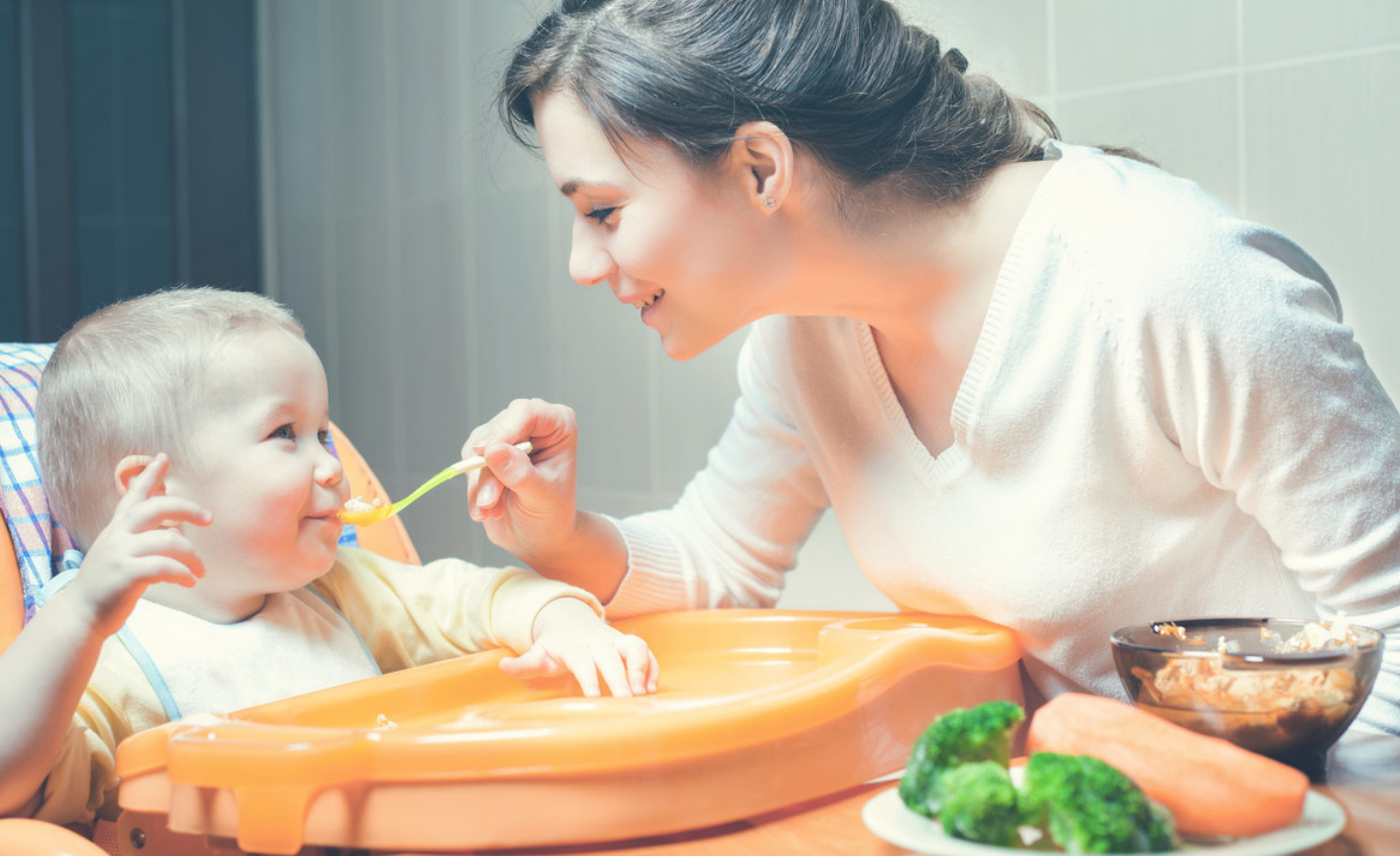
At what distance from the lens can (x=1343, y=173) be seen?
4.02ft

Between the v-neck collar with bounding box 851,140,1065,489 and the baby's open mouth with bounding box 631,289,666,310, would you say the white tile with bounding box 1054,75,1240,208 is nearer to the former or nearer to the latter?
the v-neck collar with bounding box 851,140,1065,489

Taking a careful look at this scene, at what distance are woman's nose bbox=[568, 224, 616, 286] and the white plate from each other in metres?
0.52

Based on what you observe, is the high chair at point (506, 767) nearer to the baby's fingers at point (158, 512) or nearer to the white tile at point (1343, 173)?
the baby's fingers at point (158, 512)

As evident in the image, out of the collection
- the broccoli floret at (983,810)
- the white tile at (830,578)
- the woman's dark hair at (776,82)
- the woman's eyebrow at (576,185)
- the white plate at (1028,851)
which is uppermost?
the woman's dark hair at (776,82)

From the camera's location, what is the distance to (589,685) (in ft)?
2.95

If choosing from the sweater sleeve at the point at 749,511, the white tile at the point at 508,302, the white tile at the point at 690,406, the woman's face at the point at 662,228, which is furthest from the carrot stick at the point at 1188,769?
the white tile at the point at 508,302

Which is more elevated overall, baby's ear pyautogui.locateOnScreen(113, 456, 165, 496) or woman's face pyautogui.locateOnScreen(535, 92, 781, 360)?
woman's face pyautogui.locateOnScreen(535, 92, 781, 360)

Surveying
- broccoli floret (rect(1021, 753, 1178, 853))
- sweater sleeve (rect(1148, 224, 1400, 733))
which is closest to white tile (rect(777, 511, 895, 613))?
sweater sleeve (rect(1148, 224, 1400, 733))

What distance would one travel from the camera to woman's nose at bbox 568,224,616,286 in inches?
38.2

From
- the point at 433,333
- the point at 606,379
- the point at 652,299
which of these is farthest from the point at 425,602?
the point at 433,333

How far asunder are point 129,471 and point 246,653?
0.54 ft

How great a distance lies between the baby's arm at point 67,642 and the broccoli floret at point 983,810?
0.48m

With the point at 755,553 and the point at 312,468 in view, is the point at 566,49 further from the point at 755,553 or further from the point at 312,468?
the point at 755,553

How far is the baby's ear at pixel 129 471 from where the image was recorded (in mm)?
921
